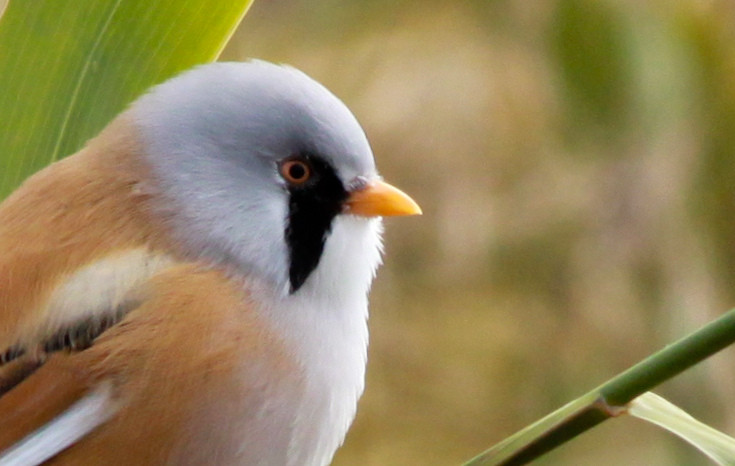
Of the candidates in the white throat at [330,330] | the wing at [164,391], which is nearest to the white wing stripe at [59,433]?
the wing at [164,391]

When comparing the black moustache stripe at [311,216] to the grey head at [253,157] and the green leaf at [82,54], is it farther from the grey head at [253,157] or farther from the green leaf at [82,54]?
the green leaf at [82,54]

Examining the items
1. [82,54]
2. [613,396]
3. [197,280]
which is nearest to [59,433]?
[197,280]

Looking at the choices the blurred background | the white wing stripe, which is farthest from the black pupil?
the blurred background

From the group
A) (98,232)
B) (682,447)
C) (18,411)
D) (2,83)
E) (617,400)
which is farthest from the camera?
(682,447)

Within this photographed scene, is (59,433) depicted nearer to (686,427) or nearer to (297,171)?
(297,171)

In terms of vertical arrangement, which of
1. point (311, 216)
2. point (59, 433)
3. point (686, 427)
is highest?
point (686, 427)

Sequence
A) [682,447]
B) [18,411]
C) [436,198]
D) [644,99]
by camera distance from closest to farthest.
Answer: [18,411] < [644,99] < [682,447] < [436,198]

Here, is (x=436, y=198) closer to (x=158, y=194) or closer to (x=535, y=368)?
(x=535, y=368)

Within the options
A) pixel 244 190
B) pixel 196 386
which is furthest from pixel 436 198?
pixel 196 386
